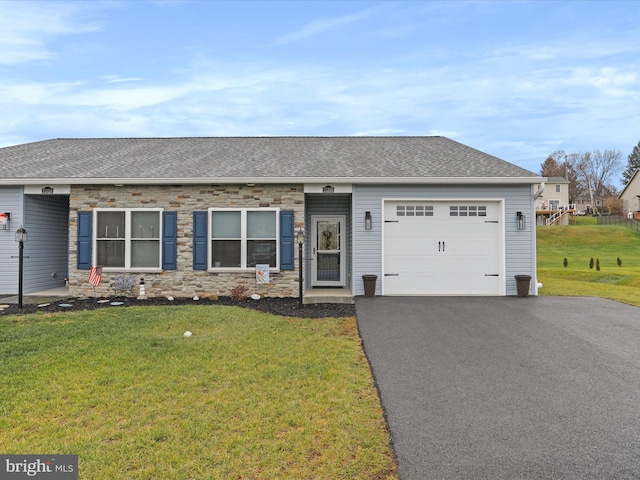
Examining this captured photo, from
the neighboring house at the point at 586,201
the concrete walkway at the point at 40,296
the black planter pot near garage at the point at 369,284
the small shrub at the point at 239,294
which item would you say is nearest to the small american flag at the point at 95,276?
the concrete walkway at the point at 40,296

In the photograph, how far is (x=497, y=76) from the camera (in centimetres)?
1602

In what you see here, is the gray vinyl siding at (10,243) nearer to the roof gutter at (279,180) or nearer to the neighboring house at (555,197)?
the roof gutter at (279,180)

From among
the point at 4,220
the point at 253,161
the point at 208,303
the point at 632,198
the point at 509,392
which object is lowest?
the point at 509,392

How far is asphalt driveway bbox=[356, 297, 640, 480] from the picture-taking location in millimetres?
2609

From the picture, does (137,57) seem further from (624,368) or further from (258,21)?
(624,368)

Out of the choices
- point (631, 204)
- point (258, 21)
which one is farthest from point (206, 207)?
point (631, 204)

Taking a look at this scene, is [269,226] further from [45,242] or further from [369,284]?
[45,242]

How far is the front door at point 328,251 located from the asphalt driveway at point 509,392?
3707mm

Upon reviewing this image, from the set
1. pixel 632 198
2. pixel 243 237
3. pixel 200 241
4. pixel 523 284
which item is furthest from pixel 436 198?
pixel 632 198

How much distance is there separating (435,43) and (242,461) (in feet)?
48.2

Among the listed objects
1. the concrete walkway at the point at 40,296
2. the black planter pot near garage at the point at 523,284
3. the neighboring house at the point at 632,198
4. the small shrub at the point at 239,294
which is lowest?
the concrete walkway at the point at 40,296

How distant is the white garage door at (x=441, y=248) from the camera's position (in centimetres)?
946

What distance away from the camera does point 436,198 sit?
9.38 m

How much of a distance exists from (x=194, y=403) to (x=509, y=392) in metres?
3.11
